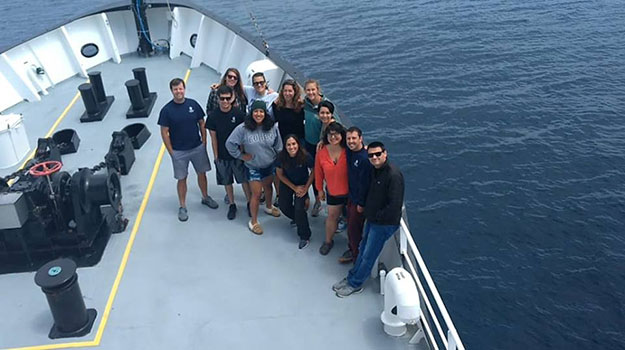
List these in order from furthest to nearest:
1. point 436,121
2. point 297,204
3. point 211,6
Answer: point 211,6 → point 436,121 → point 297,204

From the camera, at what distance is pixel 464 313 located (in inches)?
412

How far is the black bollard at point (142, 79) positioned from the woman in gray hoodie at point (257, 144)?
175 inches

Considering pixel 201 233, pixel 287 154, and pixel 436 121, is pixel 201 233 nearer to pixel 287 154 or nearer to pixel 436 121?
pixel 287 154

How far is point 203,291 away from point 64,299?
1.35 metres

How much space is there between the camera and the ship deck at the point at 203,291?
17.7 feet

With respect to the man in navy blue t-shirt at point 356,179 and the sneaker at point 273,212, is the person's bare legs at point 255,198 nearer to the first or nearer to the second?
the sneaker at point 273,212

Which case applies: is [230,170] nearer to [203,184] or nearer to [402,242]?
[203,184]

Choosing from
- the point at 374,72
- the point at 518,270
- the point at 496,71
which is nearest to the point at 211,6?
the point at 374,72

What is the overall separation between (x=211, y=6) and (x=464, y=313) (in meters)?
22.5

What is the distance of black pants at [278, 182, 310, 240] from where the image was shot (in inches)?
249

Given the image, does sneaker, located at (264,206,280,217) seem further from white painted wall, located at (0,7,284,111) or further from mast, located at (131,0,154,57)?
mast, located at (131,0,154,57)

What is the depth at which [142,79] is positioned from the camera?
10000 mm

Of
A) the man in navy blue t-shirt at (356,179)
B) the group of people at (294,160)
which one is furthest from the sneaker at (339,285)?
the man in navy blue t-shirt at (356,179)

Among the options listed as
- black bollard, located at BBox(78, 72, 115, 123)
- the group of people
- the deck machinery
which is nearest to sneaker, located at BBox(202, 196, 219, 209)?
the group of people
